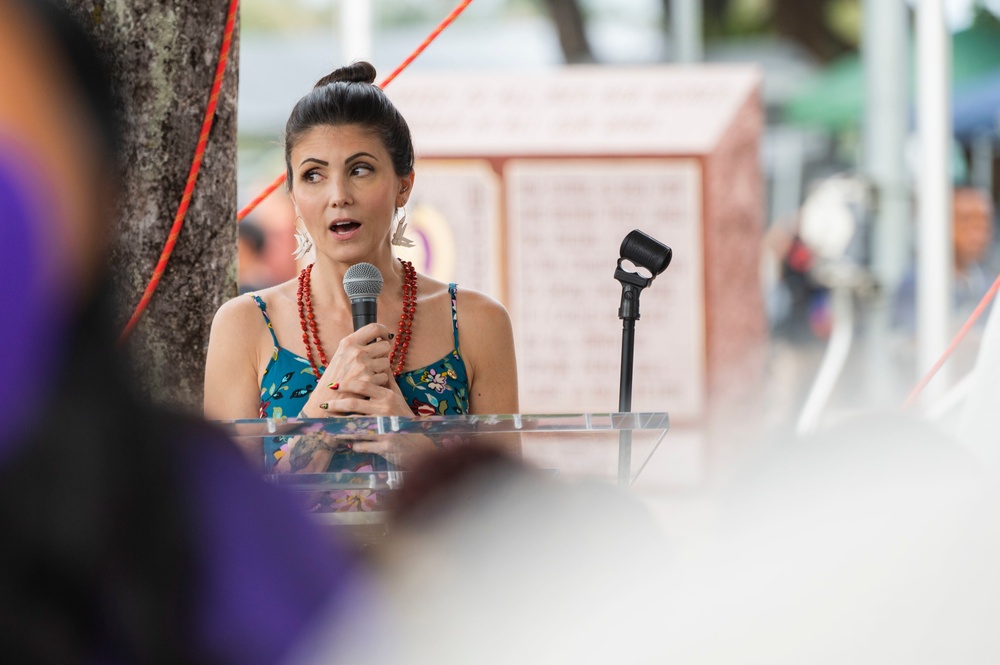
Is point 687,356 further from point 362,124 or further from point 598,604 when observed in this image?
point 598,604

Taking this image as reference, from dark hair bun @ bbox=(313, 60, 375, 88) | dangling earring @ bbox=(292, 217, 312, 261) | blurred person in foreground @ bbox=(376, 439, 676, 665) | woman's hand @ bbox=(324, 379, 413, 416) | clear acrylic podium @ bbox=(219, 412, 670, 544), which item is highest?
dark hair bun @ bbox=(313, 60, 375, 88)

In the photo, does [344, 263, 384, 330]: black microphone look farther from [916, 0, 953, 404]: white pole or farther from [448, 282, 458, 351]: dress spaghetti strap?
[916, 0, 953, 404]: white pole

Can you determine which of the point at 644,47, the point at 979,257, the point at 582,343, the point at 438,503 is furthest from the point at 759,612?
the point at 644,47

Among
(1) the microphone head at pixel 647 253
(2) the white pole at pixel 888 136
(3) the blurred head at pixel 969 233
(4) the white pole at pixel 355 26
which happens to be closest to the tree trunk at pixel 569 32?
(2) the white pole at pixel 888 136

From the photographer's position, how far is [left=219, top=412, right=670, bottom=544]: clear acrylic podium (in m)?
1.36

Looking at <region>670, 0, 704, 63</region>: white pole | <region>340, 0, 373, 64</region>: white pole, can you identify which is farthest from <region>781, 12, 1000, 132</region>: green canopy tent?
<region>340, 0, 373, 64</region>: white pole

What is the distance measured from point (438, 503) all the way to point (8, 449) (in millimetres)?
321

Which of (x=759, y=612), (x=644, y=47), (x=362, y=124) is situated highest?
(x=644, y=47)

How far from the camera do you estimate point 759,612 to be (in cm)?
97

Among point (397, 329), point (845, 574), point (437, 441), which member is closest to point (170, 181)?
point (397, 329)

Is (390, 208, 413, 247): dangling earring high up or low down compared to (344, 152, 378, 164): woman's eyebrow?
down

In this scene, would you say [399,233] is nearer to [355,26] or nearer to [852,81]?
[355,26]

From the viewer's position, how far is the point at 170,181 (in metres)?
2.61

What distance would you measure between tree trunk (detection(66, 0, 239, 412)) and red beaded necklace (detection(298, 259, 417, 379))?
0.65 ft
